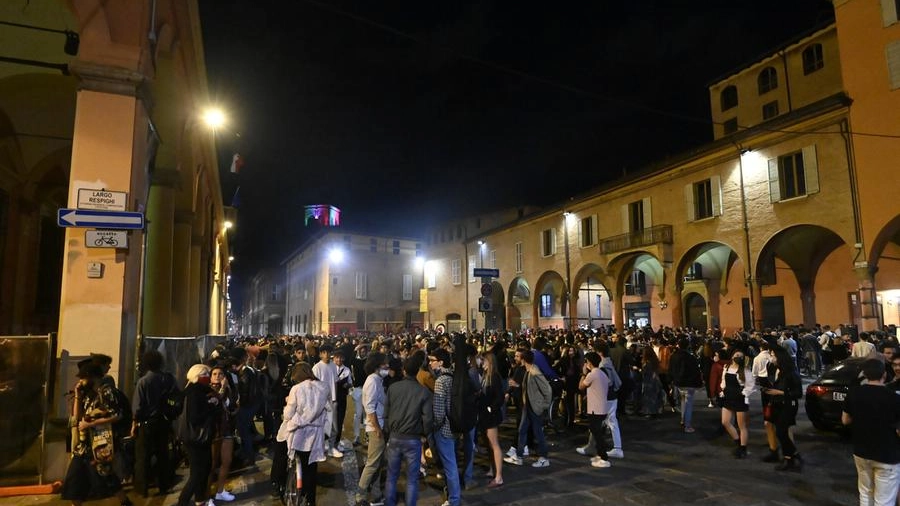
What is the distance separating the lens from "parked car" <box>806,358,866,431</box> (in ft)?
27.7

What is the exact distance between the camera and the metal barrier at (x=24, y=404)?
20.5 ft

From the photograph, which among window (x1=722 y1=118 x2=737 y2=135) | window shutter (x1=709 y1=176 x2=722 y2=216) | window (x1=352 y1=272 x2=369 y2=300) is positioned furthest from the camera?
window (x1=352 y1=272 x2=369 y2=300)

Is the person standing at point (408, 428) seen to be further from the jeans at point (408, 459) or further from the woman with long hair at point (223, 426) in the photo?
the woman with long hair at point (223, 426)

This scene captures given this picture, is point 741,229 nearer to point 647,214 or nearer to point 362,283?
point 647,214

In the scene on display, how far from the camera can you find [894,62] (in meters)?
17.2

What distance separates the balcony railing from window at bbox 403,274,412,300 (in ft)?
81.9

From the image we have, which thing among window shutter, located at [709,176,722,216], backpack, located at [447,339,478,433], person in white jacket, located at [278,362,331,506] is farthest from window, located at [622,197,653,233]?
person in white jacket, located at [278,362,331,506]

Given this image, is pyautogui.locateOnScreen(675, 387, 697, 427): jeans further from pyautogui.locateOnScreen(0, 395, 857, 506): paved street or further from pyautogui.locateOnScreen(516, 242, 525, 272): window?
pyautogui.locateOnScreen(516, 242, 525, 272): window

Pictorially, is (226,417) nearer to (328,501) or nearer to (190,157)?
(328,501)

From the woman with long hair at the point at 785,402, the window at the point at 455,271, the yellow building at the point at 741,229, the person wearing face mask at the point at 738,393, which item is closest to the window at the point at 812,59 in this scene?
the yellow building at the point at 741,229

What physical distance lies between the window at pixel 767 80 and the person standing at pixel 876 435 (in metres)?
31.4

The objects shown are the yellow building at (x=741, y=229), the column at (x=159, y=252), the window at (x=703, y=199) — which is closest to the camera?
the column at (x=159, y=252)

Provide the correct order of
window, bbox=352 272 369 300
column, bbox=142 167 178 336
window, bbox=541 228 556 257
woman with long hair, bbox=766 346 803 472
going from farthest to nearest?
1. window, bbox=352 272 369 300
2. window, bbox=541 228 556 257
3. column, bbox=142 167 178 336
4. woman with long hair, bbox=766 346 803 472

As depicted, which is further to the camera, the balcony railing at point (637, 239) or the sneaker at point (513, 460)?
the balcony railing at point (637, 239)
